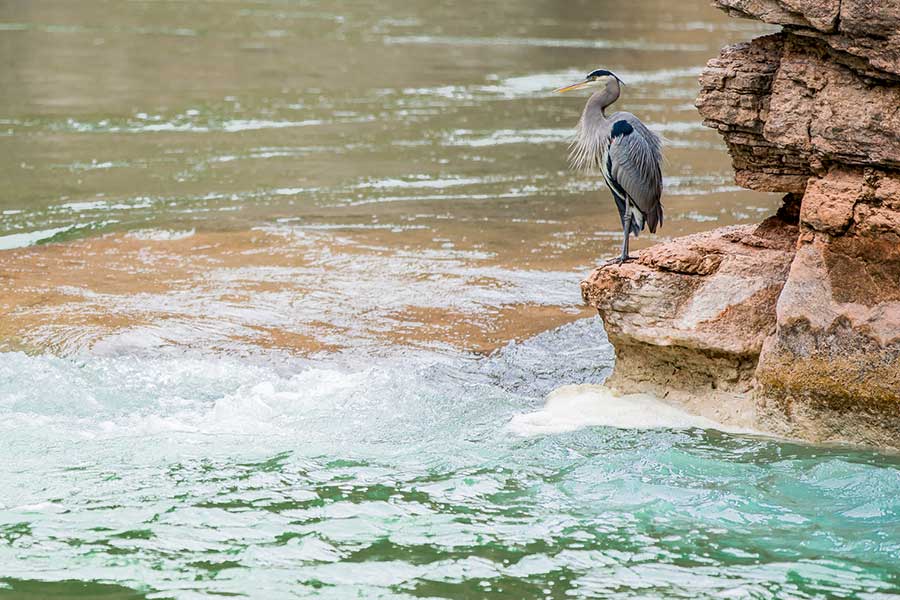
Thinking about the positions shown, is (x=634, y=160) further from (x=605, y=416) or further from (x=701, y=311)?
(x=605, y=416)

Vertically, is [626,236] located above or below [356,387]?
above

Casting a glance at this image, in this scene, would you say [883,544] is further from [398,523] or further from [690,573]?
[398,523]

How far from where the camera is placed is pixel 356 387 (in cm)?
648

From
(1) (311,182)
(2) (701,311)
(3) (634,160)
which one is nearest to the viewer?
(2) (701,311)

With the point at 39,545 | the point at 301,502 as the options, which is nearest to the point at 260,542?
the point at 301,502

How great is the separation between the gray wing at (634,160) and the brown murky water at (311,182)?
124 centimetres

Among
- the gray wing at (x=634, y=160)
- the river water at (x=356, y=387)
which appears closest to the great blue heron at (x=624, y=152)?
the gray wing at (x=634, y=160)

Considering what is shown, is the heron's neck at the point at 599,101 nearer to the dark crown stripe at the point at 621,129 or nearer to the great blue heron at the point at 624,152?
the great blue heron at the point at 624,152

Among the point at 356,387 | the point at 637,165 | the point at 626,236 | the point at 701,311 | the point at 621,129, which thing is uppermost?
the point at 621,129

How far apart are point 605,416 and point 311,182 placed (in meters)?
6.03

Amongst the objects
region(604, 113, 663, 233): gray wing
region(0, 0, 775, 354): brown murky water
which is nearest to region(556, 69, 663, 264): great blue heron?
region(604, 113, 663, 233): gray wing

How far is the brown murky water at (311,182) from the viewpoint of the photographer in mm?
7805

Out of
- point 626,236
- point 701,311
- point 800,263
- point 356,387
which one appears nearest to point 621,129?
point 626,236

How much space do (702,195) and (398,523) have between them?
697 cm
